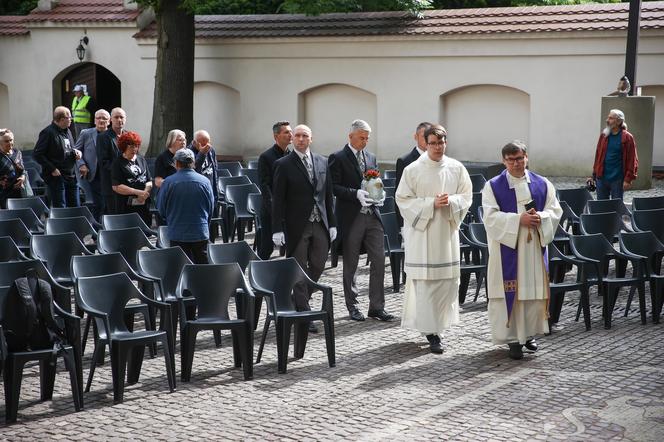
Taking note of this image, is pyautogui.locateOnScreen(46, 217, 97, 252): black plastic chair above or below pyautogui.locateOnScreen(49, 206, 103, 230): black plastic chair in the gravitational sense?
below

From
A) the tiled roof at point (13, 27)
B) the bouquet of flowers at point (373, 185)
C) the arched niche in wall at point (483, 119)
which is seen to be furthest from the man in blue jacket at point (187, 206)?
the tiled roof at point (13, 27)

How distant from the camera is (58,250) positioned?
1130cm

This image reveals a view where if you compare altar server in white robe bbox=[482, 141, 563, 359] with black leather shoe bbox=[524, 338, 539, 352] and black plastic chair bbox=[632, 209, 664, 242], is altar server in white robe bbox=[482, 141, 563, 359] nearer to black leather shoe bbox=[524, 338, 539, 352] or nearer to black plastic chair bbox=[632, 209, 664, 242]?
black leather shoe bbox=[524, 338, 539, 352]

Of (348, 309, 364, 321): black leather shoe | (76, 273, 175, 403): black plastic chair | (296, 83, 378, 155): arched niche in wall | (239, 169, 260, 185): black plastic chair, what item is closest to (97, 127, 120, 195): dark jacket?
(239, 169, 260, 185): black plastic chair

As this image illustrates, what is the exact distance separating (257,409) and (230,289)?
5.19 ft

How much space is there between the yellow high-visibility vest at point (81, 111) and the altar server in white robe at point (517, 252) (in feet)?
62.8

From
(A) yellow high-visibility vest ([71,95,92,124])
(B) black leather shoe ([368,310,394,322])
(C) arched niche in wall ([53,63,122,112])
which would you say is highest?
(C) arched niche in wall ([53,63,122,112])

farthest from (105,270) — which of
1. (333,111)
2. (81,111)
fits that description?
(81,111)

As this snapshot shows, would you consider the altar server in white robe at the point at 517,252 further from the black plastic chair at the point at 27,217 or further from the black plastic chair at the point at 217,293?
the black plastic chair at the point at 27,217

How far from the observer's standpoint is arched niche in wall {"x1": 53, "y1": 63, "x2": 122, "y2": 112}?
28953 mm

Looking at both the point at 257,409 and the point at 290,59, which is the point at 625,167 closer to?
the point at 257,409

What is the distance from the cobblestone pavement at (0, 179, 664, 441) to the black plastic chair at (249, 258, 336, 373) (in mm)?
183

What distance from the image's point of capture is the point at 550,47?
22.8 meters

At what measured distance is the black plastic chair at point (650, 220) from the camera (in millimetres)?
13172
